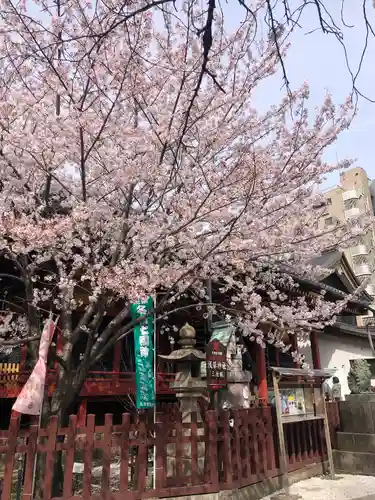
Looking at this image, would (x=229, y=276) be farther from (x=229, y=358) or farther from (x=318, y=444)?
(x=318, y=444)

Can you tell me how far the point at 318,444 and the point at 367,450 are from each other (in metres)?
0.95

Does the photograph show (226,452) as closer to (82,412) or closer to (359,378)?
(359,378)

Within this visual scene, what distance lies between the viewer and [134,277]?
18.5ft

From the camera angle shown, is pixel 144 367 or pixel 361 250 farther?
pixel 361 250

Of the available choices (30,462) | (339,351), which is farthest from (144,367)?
(339,351)

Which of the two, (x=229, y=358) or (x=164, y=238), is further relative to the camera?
(x=229, y=358)

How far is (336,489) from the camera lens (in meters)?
7.06

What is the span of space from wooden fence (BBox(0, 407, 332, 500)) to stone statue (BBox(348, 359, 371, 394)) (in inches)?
83.2

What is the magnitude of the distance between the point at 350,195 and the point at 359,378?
36161 mm

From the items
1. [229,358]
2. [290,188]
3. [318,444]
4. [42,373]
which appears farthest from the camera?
[318,444]

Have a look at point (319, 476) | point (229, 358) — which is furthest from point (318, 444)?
point (229, 358)

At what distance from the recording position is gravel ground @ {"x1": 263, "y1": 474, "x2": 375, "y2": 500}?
6.61 m

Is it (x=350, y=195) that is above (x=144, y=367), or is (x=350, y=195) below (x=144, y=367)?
above

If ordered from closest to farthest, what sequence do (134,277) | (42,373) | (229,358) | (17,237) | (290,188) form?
(42,373), (17,237), (134,277), (290,188), (229,358)
